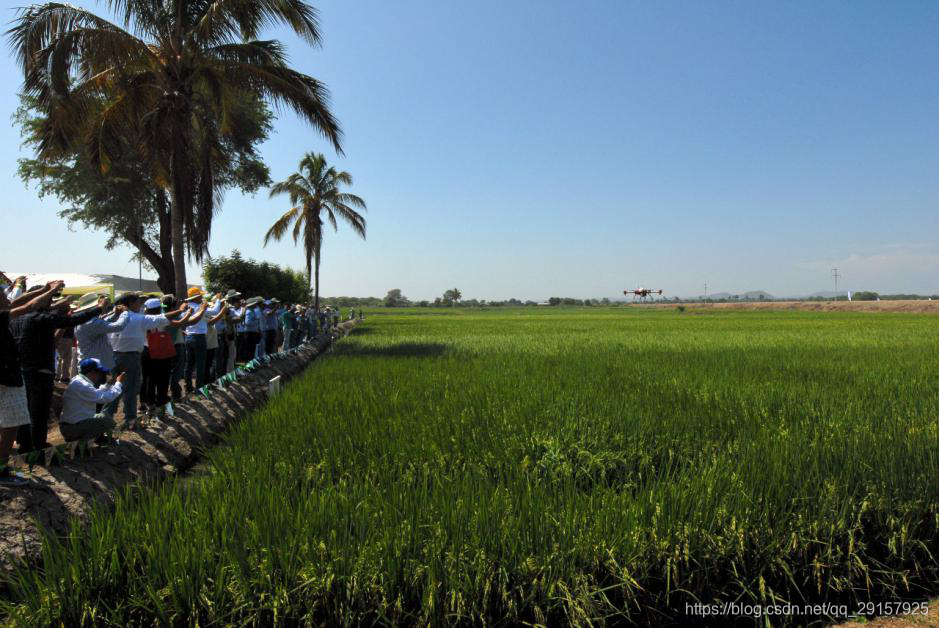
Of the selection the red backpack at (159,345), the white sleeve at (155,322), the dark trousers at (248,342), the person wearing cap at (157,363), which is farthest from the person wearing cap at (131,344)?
the dark trousers at (248,342)

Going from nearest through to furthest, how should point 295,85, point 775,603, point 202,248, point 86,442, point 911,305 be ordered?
point 775,603 → point 86,442 → point 295,85 → point 202,248 → point 911,305

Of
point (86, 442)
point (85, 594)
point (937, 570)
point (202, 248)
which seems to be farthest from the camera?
point (202, 248)

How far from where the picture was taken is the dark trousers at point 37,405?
13.0 ft

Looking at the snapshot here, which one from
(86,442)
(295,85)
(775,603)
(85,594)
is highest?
(295,85)

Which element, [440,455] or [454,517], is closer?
[454,517]

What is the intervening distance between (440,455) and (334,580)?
1.70 m

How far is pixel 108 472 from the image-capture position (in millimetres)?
3396

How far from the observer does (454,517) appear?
2465mm

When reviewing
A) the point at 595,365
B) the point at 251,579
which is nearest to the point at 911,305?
the point at 595,365

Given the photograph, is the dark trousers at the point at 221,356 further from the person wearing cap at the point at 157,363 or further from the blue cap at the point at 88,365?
the blue cap at the point at 88,365

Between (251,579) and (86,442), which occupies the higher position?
(86,442)

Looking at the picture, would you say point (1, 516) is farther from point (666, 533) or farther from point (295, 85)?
Result: point (295, 85)

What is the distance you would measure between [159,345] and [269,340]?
20.7 ft

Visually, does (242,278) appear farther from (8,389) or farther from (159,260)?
(8,389)
